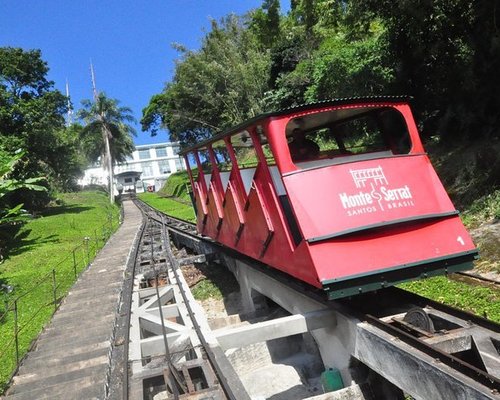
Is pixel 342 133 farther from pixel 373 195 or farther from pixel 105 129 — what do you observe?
pixel 105 129

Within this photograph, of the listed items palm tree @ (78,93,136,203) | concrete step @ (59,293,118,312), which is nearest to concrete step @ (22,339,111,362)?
concrete step @ (59,293,118,312)

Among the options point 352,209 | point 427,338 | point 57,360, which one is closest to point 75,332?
point 57,360

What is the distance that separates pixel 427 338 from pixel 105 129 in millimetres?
53033

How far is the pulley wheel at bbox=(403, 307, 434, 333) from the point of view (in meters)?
4.70

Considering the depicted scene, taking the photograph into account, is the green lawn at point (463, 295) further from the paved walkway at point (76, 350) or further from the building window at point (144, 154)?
the building window at point (144, 154)

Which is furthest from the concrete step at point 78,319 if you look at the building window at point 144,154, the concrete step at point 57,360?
the building window at point 144,154

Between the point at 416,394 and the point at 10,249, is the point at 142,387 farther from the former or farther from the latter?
the point at 10,249

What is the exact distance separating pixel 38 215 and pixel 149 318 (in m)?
27.8

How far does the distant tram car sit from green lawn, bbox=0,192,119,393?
14.1ft

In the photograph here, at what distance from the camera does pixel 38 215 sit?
31.5 m

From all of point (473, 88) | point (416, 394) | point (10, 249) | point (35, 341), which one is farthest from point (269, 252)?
point (10, 249)

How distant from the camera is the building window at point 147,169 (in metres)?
106

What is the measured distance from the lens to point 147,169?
107 metres

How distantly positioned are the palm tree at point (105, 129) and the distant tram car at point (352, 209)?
152 feet
